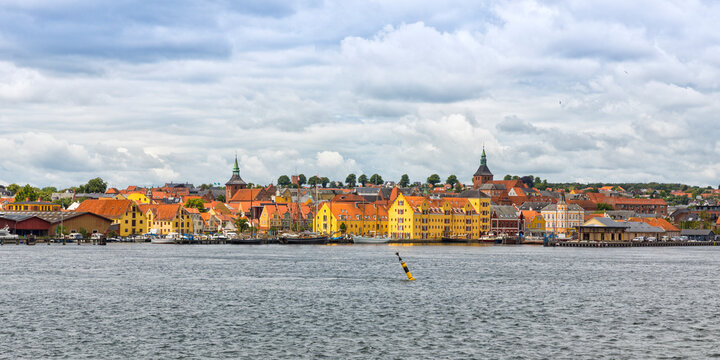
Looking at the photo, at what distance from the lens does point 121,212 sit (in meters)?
181

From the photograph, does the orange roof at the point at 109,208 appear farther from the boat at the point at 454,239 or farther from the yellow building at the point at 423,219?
the boat at the point at 454,239

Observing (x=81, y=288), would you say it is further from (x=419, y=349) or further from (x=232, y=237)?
(x=232, y=237)

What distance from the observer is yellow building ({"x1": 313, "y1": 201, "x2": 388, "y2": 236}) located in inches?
7461

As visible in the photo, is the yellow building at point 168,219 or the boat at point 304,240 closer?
the boat at point 304,240

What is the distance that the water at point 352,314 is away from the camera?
35.0 metres

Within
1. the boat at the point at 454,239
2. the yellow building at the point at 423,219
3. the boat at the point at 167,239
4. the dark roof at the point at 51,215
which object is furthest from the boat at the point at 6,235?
the boat at the point at 454,239

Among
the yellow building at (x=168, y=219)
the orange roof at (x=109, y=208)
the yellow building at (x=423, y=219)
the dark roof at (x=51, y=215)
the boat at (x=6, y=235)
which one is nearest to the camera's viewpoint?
the boat at (x=6, y=235)

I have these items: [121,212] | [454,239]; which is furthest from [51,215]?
[454,239]

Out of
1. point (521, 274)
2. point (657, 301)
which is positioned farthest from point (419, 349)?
point (521, 274)

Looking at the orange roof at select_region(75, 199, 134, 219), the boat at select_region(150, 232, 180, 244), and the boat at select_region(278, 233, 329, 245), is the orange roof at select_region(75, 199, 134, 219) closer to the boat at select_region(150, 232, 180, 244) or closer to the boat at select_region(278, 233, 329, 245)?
the boat at select_region(150, 232, 180, 244)

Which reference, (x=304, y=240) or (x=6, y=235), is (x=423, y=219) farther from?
(x=6, y=235)

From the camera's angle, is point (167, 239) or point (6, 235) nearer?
point (6, 235)

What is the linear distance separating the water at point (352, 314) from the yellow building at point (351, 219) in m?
110

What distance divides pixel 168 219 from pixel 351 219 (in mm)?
43475
